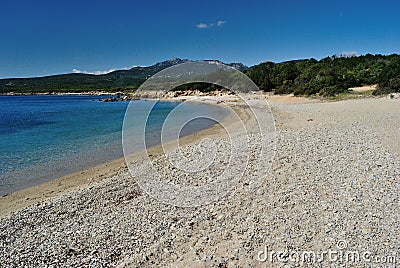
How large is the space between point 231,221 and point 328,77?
3387 cm

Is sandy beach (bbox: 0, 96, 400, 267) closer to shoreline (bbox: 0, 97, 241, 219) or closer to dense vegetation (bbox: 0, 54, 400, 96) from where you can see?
shoreline (bbox: 0, 97, 241, 219)

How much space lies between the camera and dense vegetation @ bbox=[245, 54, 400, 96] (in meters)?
32.1

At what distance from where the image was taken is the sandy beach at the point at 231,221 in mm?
4547

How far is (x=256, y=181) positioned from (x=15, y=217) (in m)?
5.67

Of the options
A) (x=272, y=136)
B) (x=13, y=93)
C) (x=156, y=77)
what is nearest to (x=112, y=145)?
(x=272, y=136)

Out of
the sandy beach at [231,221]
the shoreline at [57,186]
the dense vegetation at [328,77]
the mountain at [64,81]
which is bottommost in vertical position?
the shoreline at [57,186]
